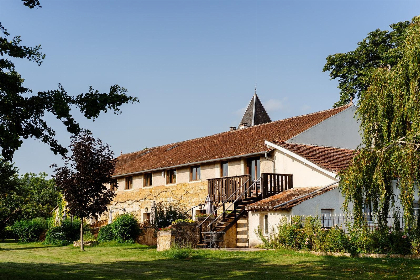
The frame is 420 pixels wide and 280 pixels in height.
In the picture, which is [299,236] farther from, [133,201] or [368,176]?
[133,201]

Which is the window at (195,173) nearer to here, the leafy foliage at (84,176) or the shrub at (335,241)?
the leafy foliage at (84,176)

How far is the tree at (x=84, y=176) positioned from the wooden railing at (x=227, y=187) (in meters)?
5.48

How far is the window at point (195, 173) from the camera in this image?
29847 mm

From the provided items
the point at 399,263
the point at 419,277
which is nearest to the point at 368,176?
the point at 419,277

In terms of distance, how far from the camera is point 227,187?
25.5 metres

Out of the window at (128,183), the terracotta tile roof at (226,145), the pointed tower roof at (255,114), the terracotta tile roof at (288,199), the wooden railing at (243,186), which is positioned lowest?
the terracotta tile roof at (288,199)

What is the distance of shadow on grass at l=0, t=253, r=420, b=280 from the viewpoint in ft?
43.3

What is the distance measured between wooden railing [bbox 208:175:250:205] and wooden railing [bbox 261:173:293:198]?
1145 millimetres

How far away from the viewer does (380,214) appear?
45.4 ft

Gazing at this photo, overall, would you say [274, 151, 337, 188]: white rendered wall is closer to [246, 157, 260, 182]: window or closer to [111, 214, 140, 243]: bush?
[246, 157, 260, 182]: window

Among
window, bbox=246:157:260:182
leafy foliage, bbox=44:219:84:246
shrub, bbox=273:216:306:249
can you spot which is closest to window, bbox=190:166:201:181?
window, bbox=246:157:260:182

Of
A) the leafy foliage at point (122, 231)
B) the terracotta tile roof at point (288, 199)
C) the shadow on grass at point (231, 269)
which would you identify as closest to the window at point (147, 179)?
the leafy foliage at point (122, 231)

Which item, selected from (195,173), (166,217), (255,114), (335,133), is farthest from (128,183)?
(255,114)

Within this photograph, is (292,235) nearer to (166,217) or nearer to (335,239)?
(335,239)
